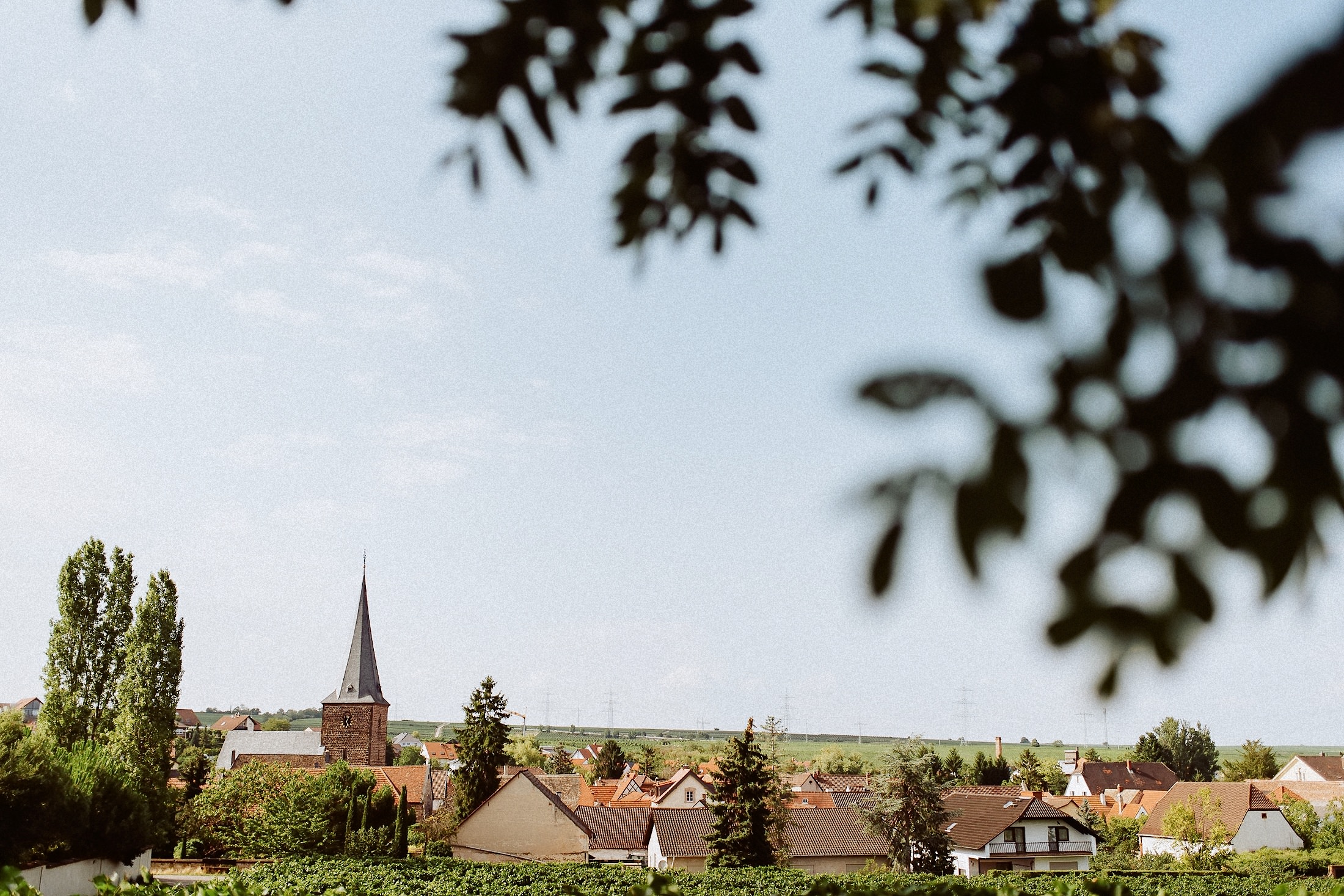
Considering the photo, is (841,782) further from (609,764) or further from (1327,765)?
(1327,765)

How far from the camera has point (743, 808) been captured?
33.2 meters

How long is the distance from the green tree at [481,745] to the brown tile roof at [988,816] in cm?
2042

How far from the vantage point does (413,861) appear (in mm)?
27031

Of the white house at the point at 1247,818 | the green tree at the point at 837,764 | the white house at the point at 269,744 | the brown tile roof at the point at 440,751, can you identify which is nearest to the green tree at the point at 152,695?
the white house at the point at 269,744

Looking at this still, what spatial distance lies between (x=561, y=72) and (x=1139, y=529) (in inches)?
72.9

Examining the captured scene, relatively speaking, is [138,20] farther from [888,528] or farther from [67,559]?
[67,559]

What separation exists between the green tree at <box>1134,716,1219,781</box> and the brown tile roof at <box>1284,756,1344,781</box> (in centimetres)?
1587

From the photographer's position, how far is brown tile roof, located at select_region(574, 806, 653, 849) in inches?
1613

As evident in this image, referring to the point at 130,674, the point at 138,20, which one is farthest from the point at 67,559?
the point at 138,20

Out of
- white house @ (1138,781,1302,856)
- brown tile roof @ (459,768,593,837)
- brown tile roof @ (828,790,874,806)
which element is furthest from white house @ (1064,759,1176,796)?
brown tile roof @ (459,768,593,837)

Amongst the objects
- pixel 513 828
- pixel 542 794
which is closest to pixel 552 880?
pixel 542 794

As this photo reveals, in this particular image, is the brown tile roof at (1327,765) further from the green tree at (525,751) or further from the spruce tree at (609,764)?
the green tree at (525,751)

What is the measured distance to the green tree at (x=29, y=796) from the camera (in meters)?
19.8

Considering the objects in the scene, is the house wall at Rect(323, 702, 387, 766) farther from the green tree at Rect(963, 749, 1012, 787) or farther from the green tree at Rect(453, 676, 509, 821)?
the green tree at Rect(963, 749, 1012, 787)
